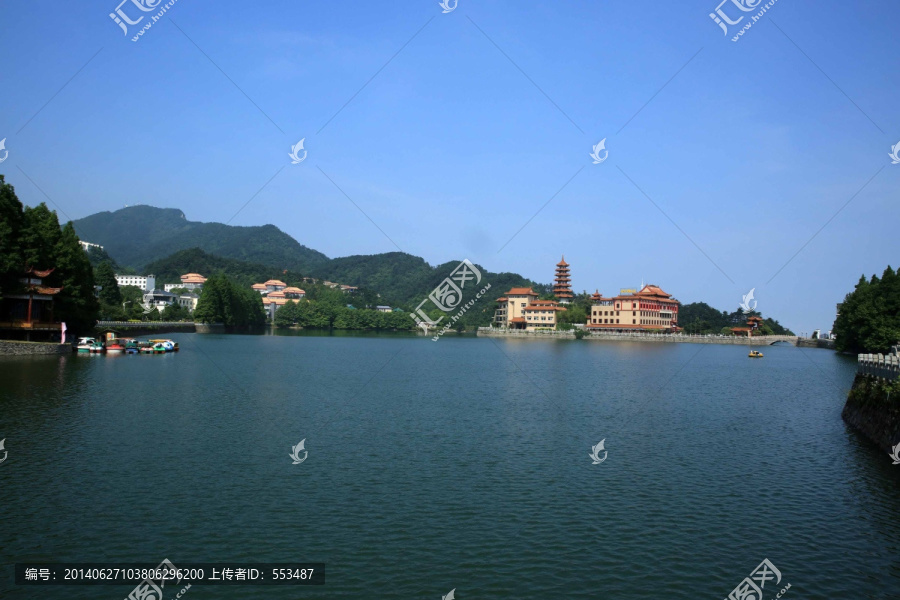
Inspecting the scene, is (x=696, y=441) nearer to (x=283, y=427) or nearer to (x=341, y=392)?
(x=283, y=427)

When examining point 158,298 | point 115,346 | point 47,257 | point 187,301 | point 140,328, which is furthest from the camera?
point 187,301

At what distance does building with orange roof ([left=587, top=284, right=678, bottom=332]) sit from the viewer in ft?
428

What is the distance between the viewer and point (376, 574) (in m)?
9.48

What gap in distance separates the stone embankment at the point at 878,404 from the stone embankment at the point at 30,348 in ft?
146

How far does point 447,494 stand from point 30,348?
3751 centimetres

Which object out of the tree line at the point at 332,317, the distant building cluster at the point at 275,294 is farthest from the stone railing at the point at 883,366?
the distant building cluster at the point at 275,294

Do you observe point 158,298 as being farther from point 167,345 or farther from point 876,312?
point 876,312

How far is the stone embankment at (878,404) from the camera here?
1734cm

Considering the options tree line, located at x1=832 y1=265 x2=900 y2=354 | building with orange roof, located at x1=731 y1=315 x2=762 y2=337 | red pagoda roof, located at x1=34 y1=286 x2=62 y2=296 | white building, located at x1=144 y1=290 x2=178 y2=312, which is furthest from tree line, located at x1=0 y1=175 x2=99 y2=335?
building with orange roof, located at x1=731 y1=315 x2=762 y2=337

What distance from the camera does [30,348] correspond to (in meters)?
39.7

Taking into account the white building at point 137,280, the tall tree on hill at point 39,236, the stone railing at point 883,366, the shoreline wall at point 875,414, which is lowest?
the shoreline wall at point 875,414

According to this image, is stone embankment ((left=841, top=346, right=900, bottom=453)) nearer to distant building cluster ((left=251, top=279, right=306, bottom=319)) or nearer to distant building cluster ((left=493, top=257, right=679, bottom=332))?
distant building cluster ((left=493, top=257, right=679, bottom=332))

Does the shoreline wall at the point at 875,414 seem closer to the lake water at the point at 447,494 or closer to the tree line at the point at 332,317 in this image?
the lake water at the point at 447,494

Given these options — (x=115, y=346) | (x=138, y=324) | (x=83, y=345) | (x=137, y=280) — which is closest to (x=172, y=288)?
(x=137, y=280)
